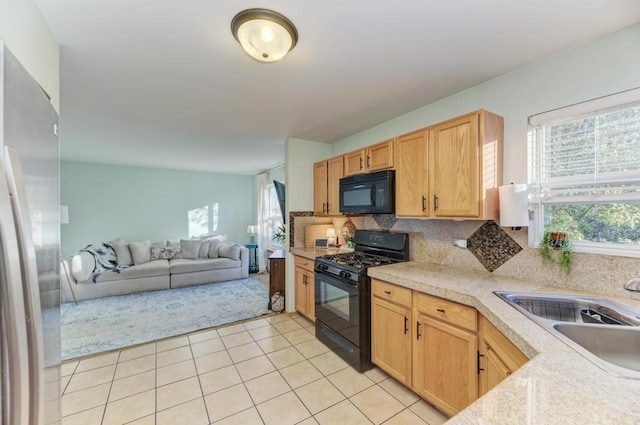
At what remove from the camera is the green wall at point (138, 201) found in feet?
17.5

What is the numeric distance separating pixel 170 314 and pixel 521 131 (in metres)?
4.37

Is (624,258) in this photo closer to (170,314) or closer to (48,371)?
(48,371)

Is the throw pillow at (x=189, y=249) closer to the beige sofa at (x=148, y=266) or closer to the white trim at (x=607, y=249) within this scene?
the beige sofa at (x=148, y=266)

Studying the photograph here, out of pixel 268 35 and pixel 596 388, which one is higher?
pixel 268 35

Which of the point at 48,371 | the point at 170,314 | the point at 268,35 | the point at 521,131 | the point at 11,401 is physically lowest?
the point at 170,314

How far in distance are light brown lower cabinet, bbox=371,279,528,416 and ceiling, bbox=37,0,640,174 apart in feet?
5.33

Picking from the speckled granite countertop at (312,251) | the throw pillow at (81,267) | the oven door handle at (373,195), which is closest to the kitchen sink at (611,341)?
the oven door handle at (373,195)

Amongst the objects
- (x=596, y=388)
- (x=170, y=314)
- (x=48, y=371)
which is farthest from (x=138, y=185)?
(x=596, y=388)

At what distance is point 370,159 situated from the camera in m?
2.78

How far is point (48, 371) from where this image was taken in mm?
906

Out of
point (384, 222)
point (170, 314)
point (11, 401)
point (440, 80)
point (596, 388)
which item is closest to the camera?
point (11, 401)

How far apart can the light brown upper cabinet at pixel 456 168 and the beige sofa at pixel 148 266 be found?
4229 mm

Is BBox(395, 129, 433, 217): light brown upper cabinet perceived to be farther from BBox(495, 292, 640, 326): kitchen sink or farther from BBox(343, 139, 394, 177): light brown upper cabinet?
BBox(495, 292, 640, 326): kitchen sink

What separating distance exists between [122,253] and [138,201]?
1.40 m
